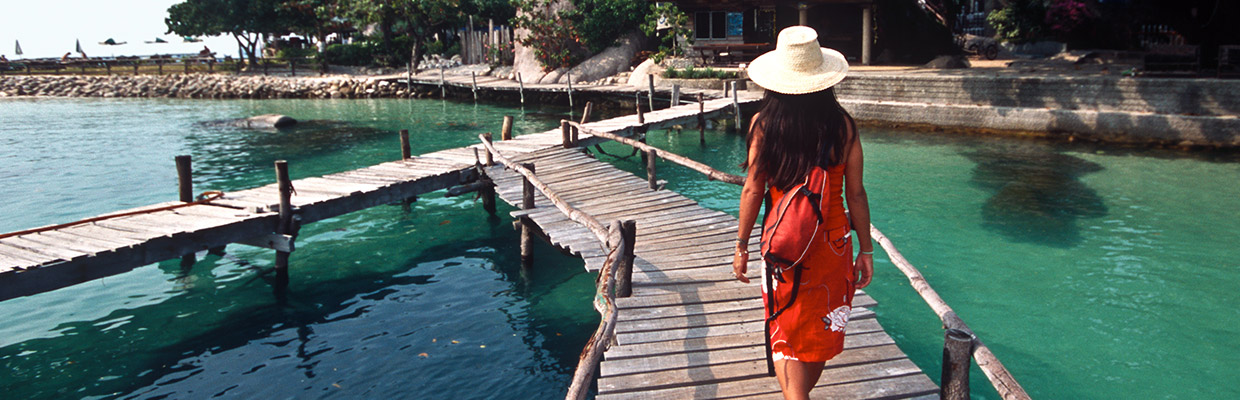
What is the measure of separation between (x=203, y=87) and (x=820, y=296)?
46628mm

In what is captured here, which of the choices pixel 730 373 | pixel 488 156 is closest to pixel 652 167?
pixel 488 156

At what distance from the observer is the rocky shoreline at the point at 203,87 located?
39.7 m

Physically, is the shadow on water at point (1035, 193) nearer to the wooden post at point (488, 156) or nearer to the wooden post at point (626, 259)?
the wooden post at point (488, 156)

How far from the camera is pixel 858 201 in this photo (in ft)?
12.9

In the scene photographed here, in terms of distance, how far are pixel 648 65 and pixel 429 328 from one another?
2411 centimetres

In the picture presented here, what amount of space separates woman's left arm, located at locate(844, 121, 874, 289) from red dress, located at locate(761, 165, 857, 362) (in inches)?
2.2

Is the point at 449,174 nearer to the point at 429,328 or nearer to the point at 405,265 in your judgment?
the point at 405,265

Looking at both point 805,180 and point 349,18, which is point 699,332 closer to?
point 805,180

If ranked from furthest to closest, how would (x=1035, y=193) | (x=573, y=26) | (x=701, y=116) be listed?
1. (x=573, y=26)
2. (x=701, y=116)
3. (x=1035, y=193)

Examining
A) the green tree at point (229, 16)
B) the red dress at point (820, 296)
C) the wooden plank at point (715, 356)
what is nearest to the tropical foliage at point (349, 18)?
the green tree at point (229, 16)

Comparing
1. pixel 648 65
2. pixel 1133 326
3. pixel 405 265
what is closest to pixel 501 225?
pixel 405 265

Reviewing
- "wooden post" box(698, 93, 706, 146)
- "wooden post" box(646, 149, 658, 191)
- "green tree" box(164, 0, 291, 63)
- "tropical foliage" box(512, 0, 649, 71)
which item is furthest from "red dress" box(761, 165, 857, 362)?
"green tree" box(164, 0, 291, 63)

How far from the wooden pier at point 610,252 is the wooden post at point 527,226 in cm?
4

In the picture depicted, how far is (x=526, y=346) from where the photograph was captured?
8.80 metres
